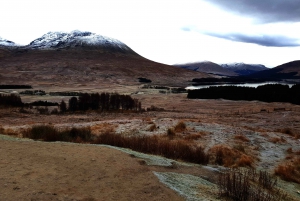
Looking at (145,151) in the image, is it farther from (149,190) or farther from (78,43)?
(78,43)

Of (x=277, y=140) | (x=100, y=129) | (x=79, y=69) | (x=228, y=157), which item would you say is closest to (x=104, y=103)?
(x=100, y=129)

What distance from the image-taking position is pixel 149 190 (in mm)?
6246

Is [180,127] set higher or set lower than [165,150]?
lower

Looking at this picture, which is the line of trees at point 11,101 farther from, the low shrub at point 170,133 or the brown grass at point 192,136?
the brown grass at point 192,136

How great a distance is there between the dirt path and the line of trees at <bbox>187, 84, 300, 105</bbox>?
50.9 metres

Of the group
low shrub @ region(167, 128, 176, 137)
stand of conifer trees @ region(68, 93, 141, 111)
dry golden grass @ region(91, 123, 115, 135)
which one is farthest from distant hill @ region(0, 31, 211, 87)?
low shrub @ region(167, 128, 176, 137)

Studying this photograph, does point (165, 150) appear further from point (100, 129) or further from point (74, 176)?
point (100, 129)

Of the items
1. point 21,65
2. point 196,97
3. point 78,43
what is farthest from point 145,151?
point 78,43

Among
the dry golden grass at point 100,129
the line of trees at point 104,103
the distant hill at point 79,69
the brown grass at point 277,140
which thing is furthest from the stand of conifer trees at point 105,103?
the distant hill at point 79,69

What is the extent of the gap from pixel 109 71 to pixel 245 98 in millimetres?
80331

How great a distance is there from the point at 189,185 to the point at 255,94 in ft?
183

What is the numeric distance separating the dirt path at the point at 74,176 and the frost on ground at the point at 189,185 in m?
0.22

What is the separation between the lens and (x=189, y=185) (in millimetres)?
7023

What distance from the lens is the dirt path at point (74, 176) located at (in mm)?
5844
